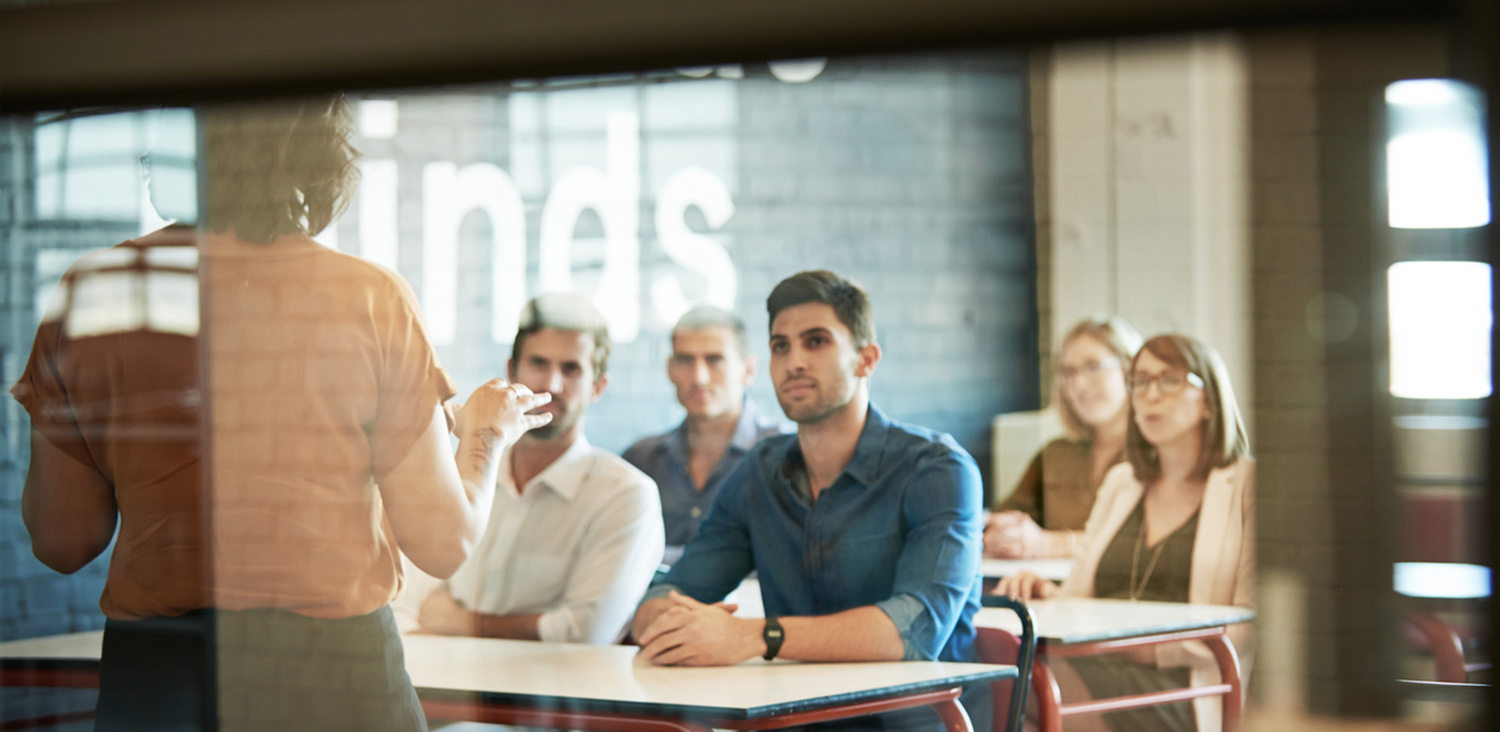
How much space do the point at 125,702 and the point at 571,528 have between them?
2.09 feet

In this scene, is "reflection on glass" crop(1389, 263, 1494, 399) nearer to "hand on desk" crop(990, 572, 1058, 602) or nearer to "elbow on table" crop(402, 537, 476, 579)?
"hand on desk" crop(990, 572, 1058, 602)

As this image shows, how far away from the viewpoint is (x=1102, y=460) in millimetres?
1472

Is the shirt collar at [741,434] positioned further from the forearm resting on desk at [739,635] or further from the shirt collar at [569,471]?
the forearm resting on desk at [739,635]

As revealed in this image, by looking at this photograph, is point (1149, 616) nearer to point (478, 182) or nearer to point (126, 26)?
point (478, 182)

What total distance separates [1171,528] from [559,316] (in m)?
0.83

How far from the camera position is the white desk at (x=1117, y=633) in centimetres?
116

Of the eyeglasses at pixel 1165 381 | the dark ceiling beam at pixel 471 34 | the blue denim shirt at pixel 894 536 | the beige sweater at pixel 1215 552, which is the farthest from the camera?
the blue denim shirt at pixel 894 536

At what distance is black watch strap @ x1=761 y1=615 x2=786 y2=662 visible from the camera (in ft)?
5.11

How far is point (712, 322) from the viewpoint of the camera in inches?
57.5

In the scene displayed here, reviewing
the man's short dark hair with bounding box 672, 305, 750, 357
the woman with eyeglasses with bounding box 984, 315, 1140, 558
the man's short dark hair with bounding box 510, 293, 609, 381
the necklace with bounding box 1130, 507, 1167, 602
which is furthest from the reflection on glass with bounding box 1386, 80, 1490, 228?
the man's short dark hair with bounding box 510, 293, 609, 381

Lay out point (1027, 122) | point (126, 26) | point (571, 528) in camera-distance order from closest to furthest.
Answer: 1. point (126, 26)
2. point (1027, 122)
3. point (571, 528)

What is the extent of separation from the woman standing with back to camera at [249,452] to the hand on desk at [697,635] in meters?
0.38

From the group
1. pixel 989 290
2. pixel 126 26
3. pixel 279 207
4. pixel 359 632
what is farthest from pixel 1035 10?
pixel 359 632

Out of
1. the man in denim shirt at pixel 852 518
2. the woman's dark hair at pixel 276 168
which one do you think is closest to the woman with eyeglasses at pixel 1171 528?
the man in denim shirt at pixel 852 518
